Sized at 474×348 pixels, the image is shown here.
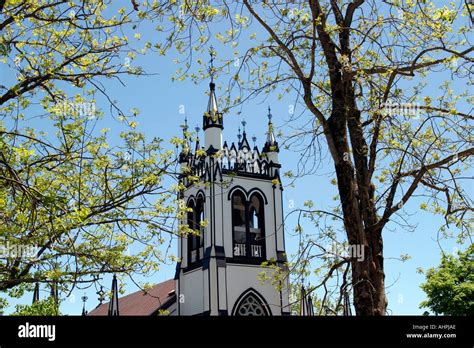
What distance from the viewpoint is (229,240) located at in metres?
36.2

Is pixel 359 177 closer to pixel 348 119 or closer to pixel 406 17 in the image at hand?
pixel 348 119

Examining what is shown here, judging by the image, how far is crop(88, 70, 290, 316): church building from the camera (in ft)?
115

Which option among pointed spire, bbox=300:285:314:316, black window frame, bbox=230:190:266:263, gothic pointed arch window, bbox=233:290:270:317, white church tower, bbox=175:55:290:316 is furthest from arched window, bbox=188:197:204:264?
pointed spire, bbox=300:285:314:316

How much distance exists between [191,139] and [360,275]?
21.6 ft

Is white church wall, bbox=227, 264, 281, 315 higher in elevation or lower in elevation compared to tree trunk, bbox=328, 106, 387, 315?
higher

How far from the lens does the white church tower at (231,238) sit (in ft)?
115

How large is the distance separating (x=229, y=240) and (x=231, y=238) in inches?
8.3

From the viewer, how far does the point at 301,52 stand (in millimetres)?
8422

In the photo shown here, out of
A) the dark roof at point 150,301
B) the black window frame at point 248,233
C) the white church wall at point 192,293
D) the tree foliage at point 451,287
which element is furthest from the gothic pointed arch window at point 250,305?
the tree foliage at point 451,287

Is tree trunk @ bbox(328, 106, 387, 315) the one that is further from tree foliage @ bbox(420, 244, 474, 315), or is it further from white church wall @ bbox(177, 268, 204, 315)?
white church wall @ bbox(177, 268, 204, 315)

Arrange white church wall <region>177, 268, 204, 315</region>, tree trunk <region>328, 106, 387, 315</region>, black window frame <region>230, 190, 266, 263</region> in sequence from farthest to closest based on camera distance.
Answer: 1. black window frame <region>230, 190, 266, 263</region>
2. white church wall <region>177, 268, 204, 315</region>
3. tree trunk <region>328, 106, 387, 315</region>

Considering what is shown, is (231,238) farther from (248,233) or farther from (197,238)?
(197,238)

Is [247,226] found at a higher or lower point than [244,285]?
higher

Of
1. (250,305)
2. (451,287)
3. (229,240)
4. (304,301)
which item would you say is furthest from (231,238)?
(304,301)
